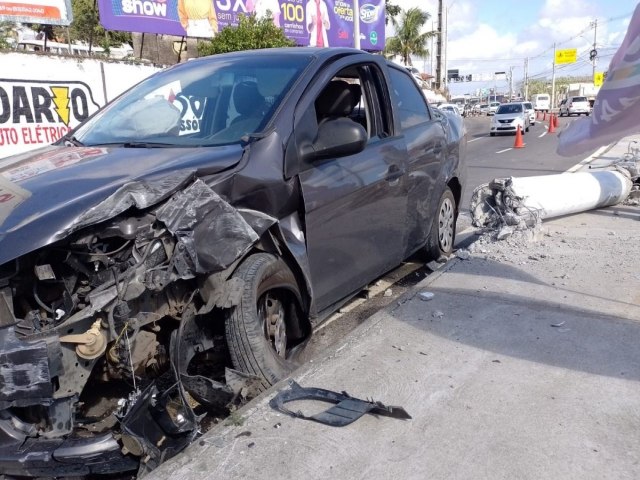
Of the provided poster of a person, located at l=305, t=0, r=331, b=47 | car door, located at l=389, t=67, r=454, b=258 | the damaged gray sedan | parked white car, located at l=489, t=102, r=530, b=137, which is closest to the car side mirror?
the damaged gray sedan

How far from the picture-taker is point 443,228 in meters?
5.83

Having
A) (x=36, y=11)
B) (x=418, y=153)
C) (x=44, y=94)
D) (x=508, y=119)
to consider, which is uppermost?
(x=36, y=11)

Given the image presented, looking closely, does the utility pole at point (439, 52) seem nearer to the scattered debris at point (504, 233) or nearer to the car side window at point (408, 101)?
the scattered debris at point (504, 233)

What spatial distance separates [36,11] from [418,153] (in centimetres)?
1274

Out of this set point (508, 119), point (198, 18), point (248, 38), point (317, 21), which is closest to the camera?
point (248, 38)

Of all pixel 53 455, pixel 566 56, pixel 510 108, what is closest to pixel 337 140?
pixel 53 455

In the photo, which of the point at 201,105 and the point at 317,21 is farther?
the point at 317,21

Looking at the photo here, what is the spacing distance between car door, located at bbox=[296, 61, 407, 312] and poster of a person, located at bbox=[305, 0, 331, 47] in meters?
22.6

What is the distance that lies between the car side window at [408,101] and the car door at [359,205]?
0.96ft

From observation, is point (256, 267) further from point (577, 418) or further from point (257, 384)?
point (577, 418)

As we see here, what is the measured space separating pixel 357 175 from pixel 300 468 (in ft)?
6.26

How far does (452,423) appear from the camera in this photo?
Result: 290 centimetres

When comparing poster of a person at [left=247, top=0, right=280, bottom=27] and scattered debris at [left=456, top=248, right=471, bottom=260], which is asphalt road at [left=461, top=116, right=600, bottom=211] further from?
poster of a person at [left=247, top=0, right=280, bottom=27]

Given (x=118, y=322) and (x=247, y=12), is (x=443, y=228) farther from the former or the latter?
(x=247, y=12)
